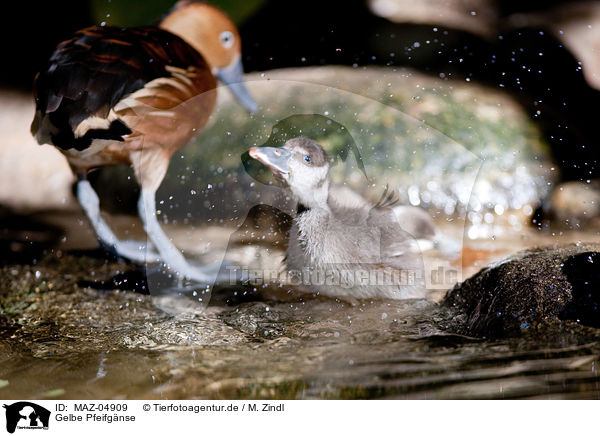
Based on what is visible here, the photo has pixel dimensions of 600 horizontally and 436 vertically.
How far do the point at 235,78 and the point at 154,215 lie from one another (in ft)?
2.52

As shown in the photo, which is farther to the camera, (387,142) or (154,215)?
(387,142)

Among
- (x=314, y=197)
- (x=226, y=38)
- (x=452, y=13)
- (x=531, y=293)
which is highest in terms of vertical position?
(x=452, y=13)

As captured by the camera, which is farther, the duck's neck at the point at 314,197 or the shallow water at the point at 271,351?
the duck's neck at the point at 314,197

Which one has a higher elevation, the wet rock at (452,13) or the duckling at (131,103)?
the wet rock at (452,13)

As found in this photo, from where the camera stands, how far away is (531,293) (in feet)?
5.01

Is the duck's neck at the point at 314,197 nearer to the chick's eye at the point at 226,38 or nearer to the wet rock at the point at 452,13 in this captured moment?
the chick's eye at the point at 226,38

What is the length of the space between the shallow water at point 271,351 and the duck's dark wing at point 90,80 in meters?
0.49

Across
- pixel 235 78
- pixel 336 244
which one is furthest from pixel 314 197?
pixel 235 78
